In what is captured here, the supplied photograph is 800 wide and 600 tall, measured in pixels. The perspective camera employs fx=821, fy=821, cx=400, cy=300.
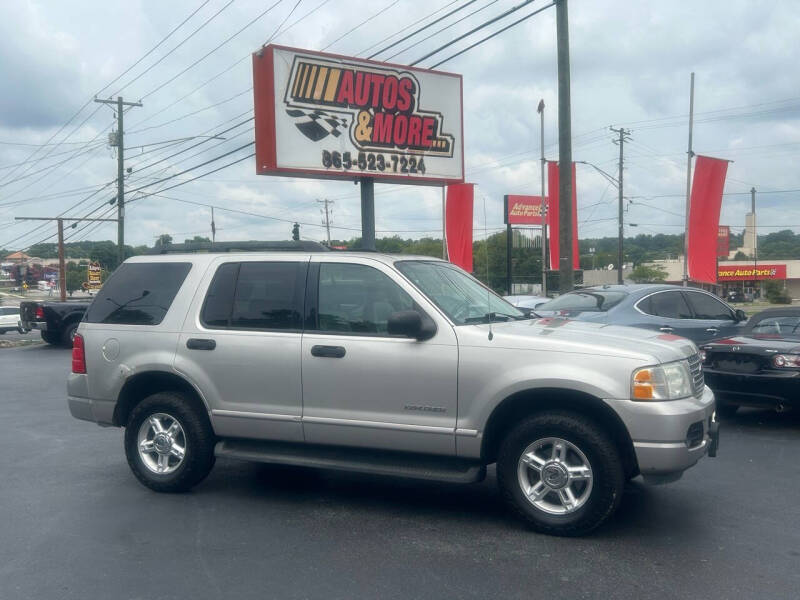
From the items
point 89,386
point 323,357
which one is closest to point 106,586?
point 323,357

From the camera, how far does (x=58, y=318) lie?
2230cm

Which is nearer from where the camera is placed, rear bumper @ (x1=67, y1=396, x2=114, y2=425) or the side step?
the side step

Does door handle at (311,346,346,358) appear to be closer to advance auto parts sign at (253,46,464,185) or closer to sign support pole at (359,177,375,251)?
sign support pole at (359,177,375,251)

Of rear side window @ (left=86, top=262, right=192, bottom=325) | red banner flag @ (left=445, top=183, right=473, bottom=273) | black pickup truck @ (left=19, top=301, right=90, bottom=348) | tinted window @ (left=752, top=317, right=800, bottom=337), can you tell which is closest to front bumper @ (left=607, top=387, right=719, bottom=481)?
rear side window @ (left=86, top=262, right=192, bottom=325)

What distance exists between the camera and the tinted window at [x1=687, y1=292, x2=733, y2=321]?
37.8 ft

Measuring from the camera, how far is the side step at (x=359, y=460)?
5.65 metres

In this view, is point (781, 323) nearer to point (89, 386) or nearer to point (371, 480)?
point (371, 480)

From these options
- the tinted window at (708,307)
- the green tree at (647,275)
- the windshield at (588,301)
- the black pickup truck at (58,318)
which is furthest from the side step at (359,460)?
the green tree at (647,275)

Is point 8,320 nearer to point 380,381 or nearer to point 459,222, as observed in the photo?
point 459,222

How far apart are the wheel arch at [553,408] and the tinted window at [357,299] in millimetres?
1005

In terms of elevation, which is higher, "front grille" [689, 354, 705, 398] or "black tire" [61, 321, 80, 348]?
"front grille" [689, 354, 705, 398]

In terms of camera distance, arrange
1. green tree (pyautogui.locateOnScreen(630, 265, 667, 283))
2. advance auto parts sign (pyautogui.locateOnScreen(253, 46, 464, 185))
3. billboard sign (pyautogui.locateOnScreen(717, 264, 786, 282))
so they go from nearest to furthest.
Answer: advance auto parts sign (pyautogui.locateOnScreen(253, 46, 464, 185)), green tree (pyautogui.locateOnScreen(630, 265, 667, 283)), billboard sign (pyautogui.locateOnScreen(717, 264, 786, 282))

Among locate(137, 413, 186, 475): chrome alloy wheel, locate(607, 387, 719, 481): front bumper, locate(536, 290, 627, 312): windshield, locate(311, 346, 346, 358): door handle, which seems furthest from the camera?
locate(536, 290, 627, 312): windshield

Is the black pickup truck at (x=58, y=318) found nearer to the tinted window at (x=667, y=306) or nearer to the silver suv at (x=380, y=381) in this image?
the tinted window at (x=667, y=306)
